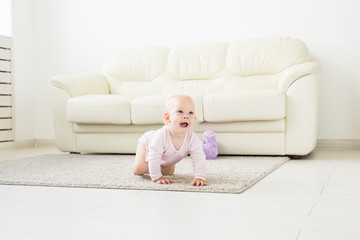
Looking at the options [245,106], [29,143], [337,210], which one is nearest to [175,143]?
[337,210]

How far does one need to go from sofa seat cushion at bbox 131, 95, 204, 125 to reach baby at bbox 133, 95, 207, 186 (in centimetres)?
108

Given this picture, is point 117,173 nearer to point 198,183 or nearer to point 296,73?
point 198,183

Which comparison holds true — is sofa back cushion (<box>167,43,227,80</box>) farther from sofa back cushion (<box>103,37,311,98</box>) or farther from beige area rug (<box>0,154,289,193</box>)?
beige area rug (<box>0,154,289,193</box>)

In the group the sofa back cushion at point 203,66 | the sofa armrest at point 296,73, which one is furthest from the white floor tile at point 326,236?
the sofa back cushion at point 203,66

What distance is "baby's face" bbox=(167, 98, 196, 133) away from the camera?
2062mm

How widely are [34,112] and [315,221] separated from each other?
3.93m

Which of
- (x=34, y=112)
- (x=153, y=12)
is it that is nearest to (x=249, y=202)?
(x=153, y=12)

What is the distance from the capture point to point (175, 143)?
2.16 metres

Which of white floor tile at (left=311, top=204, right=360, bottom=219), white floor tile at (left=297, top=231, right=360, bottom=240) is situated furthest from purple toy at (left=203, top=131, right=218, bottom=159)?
Result: white floor tile at (left=297, top=231, right=360, bottom=240)

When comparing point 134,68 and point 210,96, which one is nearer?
point 210,96

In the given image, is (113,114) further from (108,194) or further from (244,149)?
(108,194)

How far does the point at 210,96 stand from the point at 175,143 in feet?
3.85

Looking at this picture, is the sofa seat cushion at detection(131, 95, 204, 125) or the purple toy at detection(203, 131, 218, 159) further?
the sofa seat cushion at detection(131, 95, 204, 125)

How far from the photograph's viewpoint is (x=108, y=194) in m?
1.91
